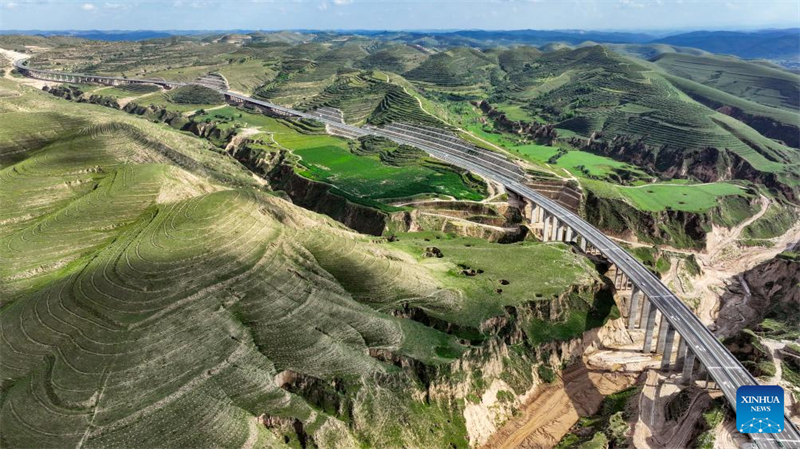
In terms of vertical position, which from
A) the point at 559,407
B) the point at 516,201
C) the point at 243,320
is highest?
the point at 243,320

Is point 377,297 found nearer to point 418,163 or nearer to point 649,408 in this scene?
point 649,408


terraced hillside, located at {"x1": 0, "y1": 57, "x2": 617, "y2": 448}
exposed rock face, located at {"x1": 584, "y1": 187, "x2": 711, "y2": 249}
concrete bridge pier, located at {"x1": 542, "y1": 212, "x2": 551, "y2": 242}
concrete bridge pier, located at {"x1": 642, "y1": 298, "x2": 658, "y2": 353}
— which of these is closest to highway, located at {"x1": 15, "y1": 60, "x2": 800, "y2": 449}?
concrete bridge pier, located at {"x1": 542, "y1": 212, "x2": 551, "y2": 242}

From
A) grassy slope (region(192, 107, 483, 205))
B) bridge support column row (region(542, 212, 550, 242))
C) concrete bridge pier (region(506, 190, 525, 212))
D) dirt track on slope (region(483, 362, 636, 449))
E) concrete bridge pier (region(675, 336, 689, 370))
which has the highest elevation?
grassy slope (region(192, 107, 483, 205))

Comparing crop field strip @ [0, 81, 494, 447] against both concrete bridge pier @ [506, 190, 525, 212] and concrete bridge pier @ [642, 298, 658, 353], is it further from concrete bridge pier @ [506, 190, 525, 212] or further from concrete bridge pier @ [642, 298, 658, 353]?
concrete bridge pier @ [506, 190, 525, 212]

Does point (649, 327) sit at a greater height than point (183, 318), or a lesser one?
lesser

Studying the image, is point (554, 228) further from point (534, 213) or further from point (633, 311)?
point (633, 311)

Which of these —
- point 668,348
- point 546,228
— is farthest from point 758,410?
point 546,228

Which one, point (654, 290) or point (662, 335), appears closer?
point (662, 335)

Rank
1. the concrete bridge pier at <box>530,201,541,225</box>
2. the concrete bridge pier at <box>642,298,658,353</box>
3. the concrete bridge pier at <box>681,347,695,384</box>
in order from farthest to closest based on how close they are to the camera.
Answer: the concrete bridge pier at <box>530,201,541,225</box> < the concrete bridge pier at <box>642,298,658,353</box> < the concrete bridge pier at <box>681,347,695,384</box>
